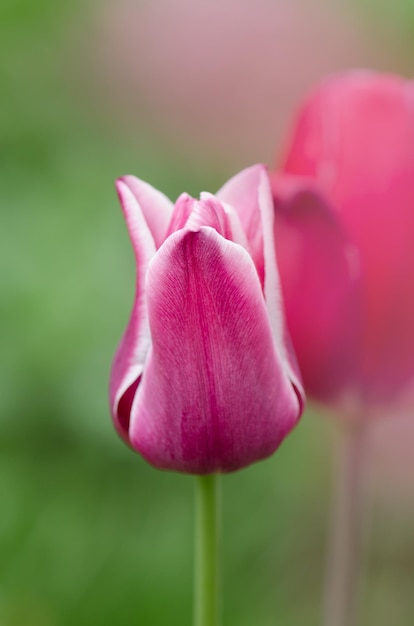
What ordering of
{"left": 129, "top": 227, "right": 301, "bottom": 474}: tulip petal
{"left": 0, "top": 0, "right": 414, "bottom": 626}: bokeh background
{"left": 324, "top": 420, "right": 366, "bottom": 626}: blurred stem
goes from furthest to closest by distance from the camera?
{"left": 0, "top": 0, "right": 414, "bottom": 626}: bokeh background
{"left": 324, "top": 420, "right": 366, "bottom": 626}: blurred stem
{"left": 129, "top": 227, "right": 301, "bottom": 474}: tulip petal

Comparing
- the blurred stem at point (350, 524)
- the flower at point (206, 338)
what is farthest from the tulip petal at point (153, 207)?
the blurred stem at point (350, 524)

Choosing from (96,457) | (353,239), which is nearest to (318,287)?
(353,239)

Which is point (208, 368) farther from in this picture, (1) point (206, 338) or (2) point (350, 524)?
(2) point (350, 524)

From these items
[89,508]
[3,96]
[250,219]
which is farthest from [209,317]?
[3,96]

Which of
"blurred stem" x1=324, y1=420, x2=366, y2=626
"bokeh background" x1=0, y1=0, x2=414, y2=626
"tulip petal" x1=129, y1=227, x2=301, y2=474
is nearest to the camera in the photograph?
"tulip petal" x1=129, y1=227, x2=301, y2=474

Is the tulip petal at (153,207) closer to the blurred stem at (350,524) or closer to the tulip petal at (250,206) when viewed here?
the tulip petal at (250,206)

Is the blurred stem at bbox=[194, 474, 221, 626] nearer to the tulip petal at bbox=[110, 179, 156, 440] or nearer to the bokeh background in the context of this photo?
the tulip petal at bbox=[110, 179, 156, 440]

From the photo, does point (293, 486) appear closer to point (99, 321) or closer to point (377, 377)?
point (99, 321)

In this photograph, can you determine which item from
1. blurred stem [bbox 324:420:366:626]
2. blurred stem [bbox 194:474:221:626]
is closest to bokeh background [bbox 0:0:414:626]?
blurred stem [bbox 324:420:366:626]

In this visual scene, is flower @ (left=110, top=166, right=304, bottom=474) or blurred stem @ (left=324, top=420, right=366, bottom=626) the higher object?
flower @ (left=110, top=166, right=304, bottom=474)
